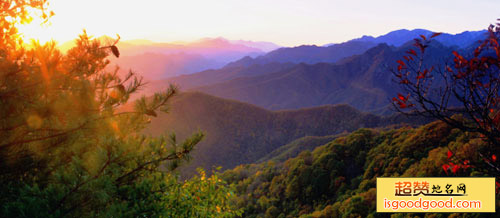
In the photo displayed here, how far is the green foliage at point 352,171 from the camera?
14.1 metres

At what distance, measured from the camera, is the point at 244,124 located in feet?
297

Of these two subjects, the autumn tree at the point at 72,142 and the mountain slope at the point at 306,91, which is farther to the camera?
the mountain slope at the point at 306,91

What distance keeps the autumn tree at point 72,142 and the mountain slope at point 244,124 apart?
69116 millimetres

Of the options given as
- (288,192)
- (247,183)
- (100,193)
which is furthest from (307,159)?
(100,193)

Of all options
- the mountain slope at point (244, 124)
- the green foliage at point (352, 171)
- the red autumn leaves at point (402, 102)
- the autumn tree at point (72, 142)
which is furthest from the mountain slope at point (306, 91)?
the red autumn leaves at point (402, 102)

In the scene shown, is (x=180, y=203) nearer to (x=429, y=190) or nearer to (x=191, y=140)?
(x=191, y=140)

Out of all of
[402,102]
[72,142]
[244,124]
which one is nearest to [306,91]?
[244,124]

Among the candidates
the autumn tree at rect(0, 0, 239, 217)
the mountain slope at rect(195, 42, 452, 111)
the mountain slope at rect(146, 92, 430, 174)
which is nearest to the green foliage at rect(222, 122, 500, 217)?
the autumn tree at rect(0, 0, 239, 217)

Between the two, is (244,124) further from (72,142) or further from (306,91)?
(306,91)

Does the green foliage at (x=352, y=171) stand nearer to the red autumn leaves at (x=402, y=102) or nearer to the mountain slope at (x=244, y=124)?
the red autumn leaves at (x=402, y=102)

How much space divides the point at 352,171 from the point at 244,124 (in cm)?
7036

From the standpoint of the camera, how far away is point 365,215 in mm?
12523

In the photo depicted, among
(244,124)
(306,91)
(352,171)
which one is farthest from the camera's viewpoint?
(306,91)

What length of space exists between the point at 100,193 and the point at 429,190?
6799 millimetres
